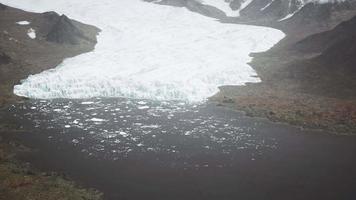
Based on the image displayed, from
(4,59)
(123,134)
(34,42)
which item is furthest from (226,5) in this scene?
(123,134)

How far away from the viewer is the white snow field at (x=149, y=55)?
2144 inches

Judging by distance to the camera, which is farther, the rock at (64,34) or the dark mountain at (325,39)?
the rock at (64,34)

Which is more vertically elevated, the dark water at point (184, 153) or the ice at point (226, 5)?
the ice at point (226, 5)

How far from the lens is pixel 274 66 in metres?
70.7

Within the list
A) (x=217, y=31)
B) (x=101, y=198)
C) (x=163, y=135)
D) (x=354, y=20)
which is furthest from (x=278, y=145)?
(x=217, y=31)

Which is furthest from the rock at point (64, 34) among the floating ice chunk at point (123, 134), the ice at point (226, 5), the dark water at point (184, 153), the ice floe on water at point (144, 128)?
the ice at point (226, 5)

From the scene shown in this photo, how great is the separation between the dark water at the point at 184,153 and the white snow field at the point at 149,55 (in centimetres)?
761

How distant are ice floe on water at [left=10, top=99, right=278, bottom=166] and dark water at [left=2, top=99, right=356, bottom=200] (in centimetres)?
9

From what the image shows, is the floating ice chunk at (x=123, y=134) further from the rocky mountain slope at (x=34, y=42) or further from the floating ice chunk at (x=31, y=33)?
the floating ice chunk at (x=31, y=33)

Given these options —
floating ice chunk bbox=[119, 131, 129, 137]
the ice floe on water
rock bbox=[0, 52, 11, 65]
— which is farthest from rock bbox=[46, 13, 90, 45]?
floating ice chunk bbox=[119, 131, 129, 137]

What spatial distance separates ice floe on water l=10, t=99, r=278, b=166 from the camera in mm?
34594

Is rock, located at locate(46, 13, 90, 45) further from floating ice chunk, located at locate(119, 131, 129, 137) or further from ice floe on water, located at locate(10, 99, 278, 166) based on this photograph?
floating ice chunk, located at locate(119, 131, 129, 137)

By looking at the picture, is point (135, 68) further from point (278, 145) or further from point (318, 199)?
point (318, 199)

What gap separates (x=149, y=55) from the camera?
76000 mm
